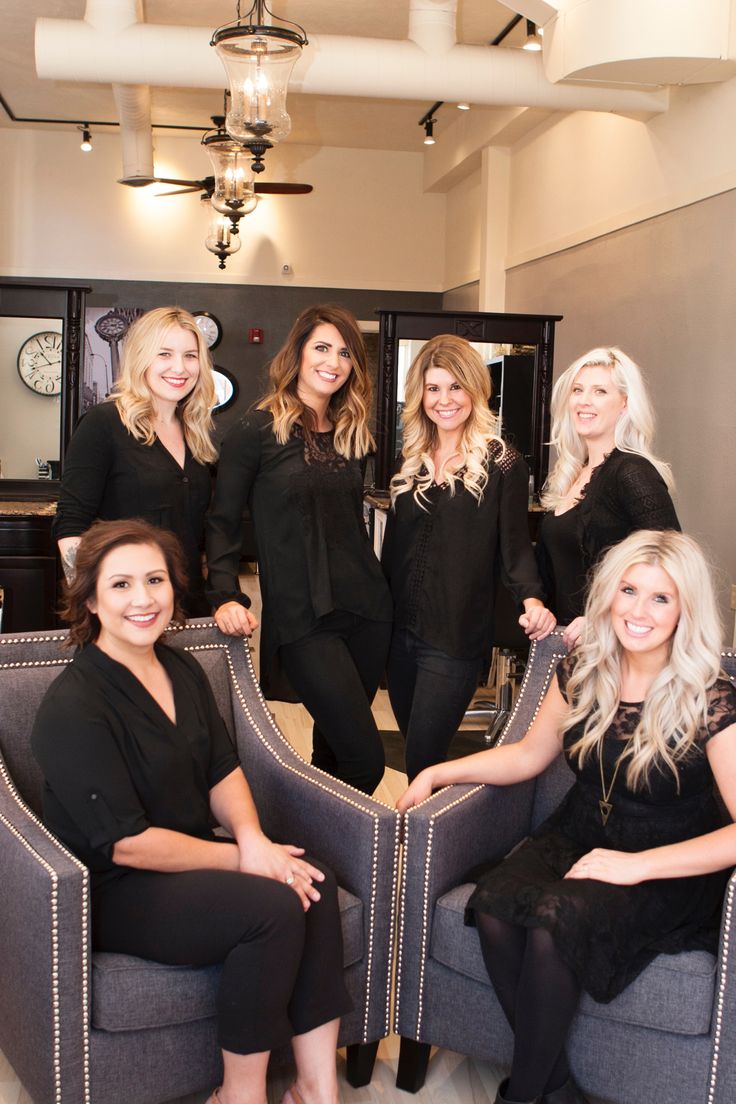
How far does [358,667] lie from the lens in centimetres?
285

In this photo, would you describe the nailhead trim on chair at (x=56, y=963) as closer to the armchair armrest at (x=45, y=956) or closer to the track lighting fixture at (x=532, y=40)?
the armchair armrest at (x=45, y=956)

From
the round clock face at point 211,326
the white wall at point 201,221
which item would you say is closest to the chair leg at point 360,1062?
the round clock face at point 211,326

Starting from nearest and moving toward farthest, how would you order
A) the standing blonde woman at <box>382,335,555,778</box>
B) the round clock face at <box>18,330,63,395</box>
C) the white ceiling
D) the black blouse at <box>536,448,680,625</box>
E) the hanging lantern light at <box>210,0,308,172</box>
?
1. the black blouse at <box>536,448,680,625</box>
2. the standing blonde woman at <box>382,335,555,778</box>
3. the hanging lantern light at <box>210,0,308,172</box>
4. the round clock face at <box>18,330,63,395</box>
5. the white ceiling

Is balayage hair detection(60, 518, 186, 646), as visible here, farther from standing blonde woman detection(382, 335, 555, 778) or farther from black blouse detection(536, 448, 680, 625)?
black blouse detection(536, 448, 680, 625)

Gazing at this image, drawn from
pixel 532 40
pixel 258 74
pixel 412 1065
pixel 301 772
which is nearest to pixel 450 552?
pixel 301 772

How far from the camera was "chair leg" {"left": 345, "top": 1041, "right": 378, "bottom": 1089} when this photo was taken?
2.38m

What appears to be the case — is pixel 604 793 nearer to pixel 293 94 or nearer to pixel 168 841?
pixel 168 841

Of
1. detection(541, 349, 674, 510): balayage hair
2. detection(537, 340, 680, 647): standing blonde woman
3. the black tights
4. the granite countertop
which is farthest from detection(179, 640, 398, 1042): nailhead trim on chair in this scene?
the granite countertop

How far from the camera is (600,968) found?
2023mm

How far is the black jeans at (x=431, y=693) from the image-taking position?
2.82m

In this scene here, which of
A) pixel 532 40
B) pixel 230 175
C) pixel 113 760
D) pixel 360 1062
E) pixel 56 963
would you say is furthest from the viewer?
pixel 230 175

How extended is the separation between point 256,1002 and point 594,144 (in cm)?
655

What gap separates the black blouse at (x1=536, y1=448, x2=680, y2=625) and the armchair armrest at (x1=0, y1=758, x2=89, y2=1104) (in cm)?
146

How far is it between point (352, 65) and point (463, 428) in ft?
13.9
